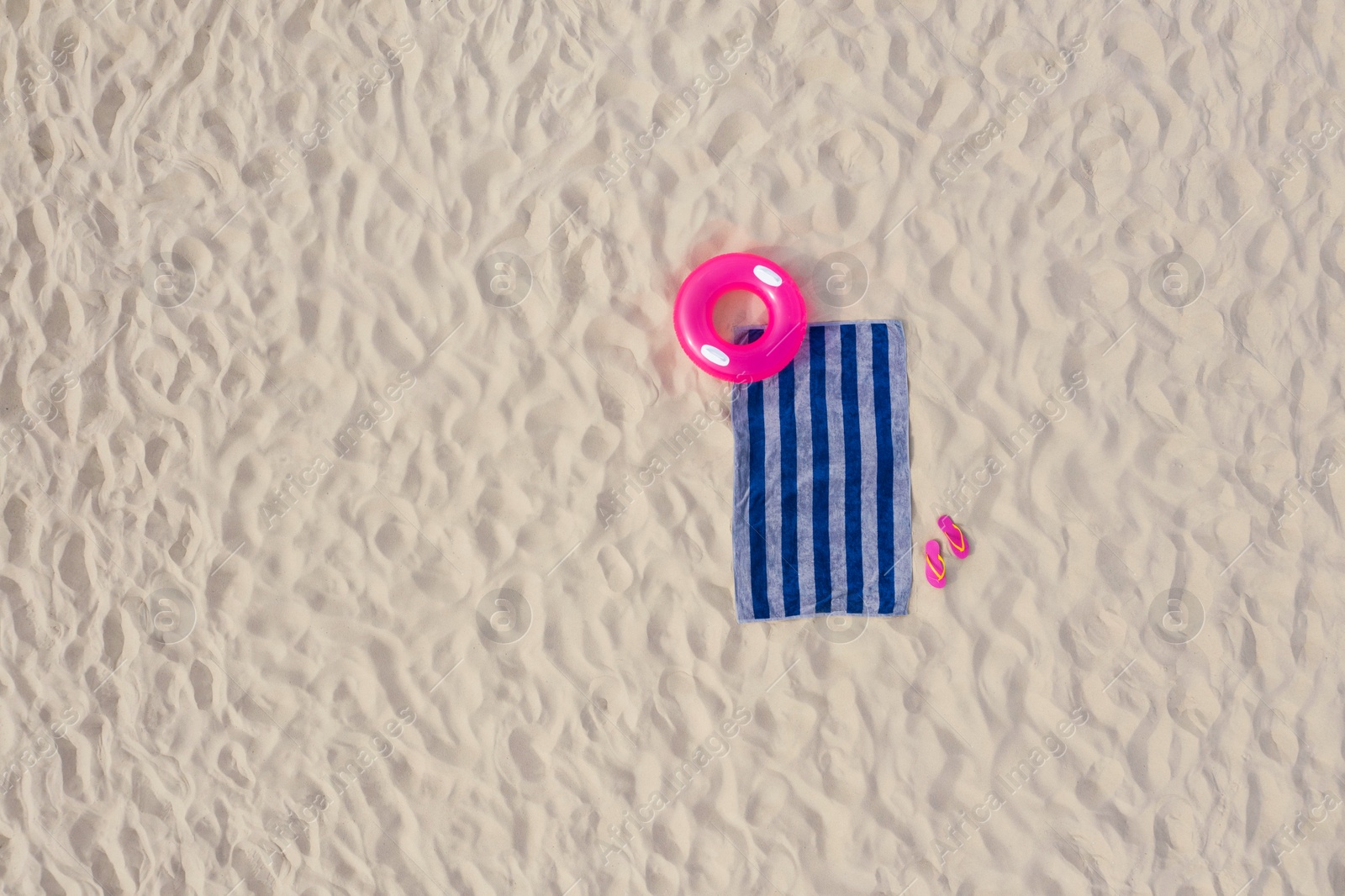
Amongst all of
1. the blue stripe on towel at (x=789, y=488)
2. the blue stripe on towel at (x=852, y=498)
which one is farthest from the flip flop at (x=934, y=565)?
the blue stripe on towel at (x=789, y=488)

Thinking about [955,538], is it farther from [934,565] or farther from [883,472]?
[883,472]

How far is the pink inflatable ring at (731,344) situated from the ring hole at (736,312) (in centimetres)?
11

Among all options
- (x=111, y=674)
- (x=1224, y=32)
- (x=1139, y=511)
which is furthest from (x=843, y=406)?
(x=111, y=674)

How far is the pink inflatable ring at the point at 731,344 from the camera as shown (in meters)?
2.80

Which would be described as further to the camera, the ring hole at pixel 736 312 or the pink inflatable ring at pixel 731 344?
the ring hole at pixel 736 312

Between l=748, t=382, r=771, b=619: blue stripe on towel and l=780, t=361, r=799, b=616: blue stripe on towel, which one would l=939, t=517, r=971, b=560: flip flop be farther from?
l=748, t=382, r=771, b=619: blue stripe on towel

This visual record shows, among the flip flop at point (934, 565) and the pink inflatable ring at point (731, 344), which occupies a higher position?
the pink inflatable ring at point (731, 344)

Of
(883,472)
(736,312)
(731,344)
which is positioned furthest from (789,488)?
(736,312)

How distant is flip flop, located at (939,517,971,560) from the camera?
2.88m

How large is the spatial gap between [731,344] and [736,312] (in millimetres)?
178

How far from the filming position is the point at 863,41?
302 cm

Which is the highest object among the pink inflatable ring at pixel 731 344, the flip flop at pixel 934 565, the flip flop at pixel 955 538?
the pink inflatable ring at pixel 731 344

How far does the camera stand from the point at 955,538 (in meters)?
2.89

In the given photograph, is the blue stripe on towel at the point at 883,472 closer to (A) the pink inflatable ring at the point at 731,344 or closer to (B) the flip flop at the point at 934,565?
(B) the flip flop at the point at 934,565
